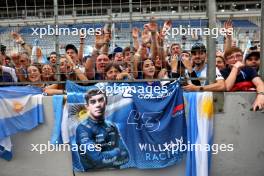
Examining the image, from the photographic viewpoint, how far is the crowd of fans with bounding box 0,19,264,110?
6404 millimetres

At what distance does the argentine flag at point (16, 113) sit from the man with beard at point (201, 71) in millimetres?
2147

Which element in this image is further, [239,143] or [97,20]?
[97,20]

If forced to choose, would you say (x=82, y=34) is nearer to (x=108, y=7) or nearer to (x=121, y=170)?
(x=108, y=7)

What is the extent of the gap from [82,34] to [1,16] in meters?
1.36

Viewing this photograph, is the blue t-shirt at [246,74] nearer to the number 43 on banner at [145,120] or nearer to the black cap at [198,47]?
the black cap at [198,47]

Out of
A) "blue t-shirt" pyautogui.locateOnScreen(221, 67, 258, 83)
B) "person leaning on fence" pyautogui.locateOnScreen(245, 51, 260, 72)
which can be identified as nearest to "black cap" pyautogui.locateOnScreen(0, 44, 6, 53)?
"blue t-shirt" pyautogui.locateOnScreen(221, 67, 258, 83)

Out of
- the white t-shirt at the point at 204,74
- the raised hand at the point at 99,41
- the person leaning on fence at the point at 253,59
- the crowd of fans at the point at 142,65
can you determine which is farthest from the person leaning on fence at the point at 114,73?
the person leaning on fence at the point at 253,59

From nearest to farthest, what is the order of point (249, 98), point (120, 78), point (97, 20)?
point (249, 98)
point (120, 78)
point (97, 20)

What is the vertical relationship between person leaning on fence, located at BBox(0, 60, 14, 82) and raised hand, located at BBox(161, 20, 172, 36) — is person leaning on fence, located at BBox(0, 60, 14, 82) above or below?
below

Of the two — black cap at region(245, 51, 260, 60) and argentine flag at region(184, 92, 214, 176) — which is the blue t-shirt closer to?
argentine flag at region(184, 92, 214, 176)

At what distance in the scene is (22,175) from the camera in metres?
6.55

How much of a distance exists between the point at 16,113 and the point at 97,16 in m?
2.07

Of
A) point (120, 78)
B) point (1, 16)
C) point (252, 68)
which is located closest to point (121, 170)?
point (120, 78)

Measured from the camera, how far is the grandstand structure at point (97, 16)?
6.66 metres
